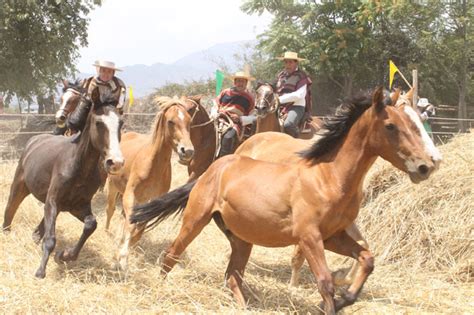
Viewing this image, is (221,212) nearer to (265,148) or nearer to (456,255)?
(265,148)

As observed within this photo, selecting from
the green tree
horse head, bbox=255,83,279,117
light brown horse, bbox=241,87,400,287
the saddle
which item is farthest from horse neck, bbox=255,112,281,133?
the green tree

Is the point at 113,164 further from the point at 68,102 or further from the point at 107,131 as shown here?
the point at 68,102

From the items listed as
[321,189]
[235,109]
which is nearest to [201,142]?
[235,109]

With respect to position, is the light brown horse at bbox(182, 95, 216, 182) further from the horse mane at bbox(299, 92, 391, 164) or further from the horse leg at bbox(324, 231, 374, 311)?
the horse leg at bbox(324, 231, 374, 311)

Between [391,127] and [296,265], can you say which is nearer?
[391,127]

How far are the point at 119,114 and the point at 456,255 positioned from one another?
152 inches

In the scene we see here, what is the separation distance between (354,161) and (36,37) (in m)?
17.8

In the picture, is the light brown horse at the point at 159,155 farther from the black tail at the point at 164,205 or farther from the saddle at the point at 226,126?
the saddle at the point at 226,126

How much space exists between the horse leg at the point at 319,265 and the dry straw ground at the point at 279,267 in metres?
0.57

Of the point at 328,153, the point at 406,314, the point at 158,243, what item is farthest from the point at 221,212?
the point at 158,243

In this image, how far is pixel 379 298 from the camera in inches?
189

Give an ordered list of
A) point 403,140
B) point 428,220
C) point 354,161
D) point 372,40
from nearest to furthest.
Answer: point 403,140 < point 354,161 < point 428,220 < point 372,40

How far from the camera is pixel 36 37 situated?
19.2m

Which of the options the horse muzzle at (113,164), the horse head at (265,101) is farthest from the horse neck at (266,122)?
the horse muzzle at (113,164)
